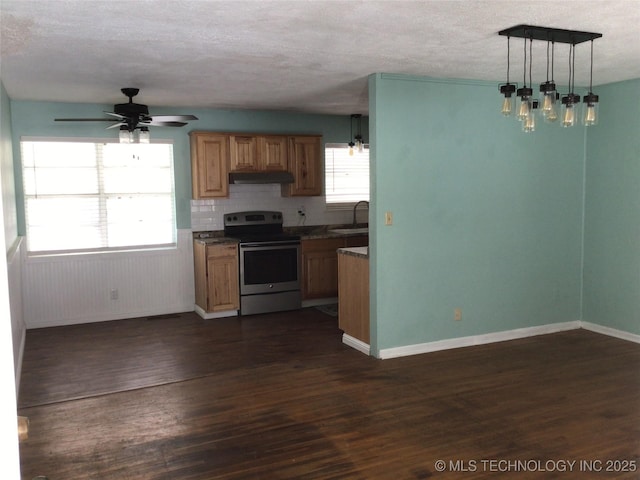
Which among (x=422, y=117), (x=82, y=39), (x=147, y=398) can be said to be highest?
(x=82, y=39)

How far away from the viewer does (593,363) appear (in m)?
4.73

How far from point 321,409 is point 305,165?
3.94 meters

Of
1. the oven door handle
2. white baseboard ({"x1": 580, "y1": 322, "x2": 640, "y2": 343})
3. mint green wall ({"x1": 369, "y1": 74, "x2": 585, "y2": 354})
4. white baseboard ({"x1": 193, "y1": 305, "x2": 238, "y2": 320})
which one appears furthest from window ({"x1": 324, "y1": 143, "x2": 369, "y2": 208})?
white baseboard ({"x1": 580, "y1": 322, "x2": 640, "y2": 343})

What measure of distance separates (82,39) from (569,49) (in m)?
3.24

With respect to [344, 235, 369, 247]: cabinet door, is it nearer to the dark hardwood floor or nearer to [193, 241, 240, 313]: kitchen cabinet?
[193, 241, 240, 313]: kitchen cabinet

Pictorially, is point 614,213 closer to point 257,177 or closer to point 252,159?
point 257,177

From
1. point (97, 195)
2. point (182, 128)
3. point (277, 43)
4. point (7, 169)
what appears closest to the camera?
point (277, 43)

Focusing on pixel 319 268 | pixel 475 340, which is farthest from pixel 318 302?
pixel 475 340

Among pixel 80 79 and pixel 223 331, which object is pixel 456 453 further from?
pixel 80 79

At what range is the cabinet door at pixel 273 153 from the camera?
22.7 ft

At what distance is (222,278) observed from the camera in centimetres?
655

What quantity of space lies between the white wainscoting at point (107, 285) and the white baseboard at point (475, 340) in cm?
298

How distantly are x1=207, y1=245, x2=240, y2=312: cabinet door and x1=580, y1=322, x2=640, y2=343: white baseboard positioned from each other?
12.4 feet

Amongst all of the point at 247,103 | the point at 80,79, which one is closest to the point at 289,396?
the point at 80,79
